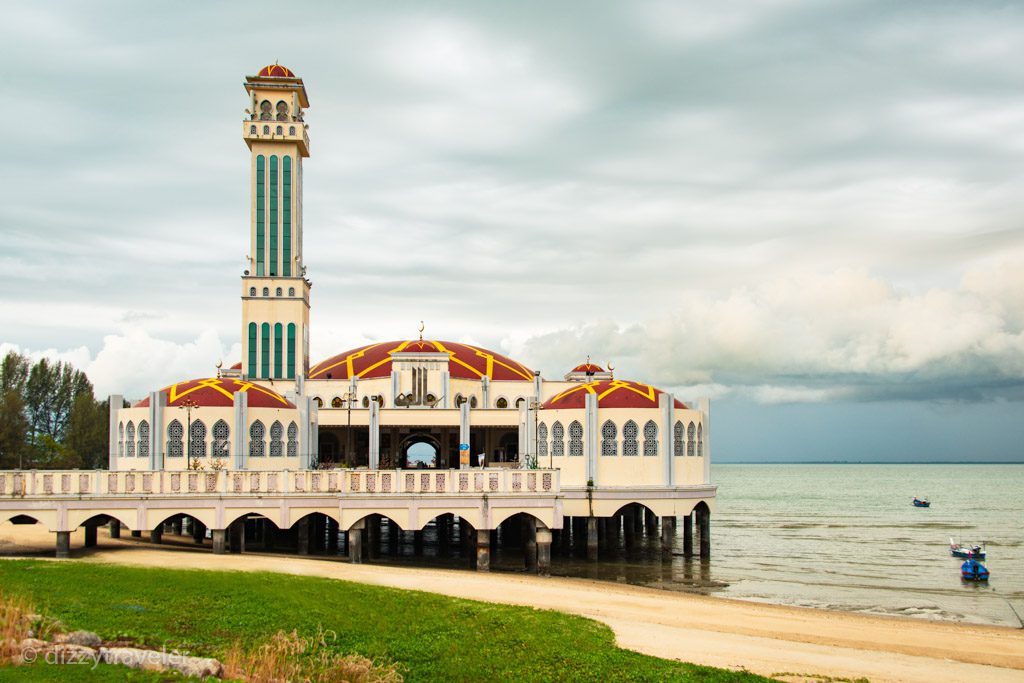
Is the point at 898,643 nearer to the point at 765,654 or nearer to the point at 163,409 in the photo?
the point at 765,654

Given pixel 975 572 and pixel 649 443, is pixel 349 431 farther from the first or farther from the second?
pixel 975 572

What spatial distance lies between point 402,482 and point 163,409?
14.2 meters

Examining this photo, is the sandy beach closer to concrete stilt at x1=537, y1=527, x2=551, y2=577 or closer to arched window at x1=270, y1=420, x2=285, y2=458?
concrete stilt at x1=537, y1=527, x2=551, y2=577

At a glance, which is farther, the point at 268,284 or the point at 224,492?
the point at 268,284

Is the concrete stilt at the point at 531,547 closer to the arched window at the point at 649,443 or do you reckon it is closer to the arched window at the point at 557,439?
the arched window at the point at 557,439

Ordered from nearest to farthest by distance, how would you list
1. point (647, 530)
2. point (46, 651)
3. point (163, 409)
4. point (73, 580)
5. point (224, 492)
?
point (46, 651)
point (73, 580)
point (224, 492)
point (163, 409)
point (647, 530)

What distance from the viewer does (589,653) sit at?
20.8m

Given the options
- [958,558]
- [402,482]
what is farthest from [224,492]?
[958,558]

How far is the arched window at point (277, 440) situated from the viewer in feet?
153

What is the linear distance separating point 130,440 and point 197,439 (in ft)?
11.4

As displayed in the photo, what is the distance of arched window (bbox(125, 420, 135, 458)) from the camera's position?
148ft

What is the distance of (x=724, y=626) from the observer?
27547 millimetres

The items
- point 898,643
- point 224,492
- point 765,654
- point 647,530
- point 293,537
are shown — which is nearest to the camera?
point 765,654

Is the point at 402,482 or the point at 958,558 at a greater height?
the point at 402,482
